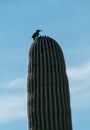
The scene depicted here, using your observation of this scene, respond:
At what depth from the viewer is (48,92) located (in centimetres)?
2989

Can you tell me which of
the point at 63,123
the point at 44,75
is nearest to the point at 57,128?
the point at 63,123

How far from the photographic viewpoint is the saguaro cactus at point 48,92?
2975 cm

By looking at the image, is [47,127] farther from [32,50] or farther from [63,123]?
[32,50]

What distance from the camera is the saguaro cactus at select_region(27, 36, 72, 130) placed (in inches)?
1171

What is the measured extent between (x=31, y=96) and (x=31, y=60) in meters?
1.73

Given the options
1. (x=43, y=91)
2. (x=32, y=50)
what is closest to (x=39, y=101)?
(x=43, y=91)

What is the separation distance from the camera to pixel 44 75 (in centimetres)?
3019

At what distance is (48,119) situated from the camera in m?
29.8

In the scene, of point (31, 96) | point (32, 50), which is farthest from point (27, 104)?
point (32, 50)

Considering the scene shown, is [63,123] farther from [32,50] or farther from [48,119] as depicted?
[32,50]

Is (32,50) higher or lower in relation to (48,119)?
higher

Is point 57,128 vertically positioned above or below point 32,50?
below

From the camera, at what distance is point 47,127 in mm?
29672

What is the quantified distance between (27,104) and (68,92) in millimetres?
1807
